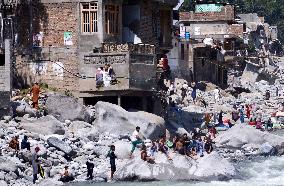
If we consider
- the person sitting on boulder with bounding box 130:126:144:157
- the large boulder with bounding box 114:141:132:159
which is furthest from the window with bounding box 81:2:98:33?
the large boulder with bounding box 114:141:132:159

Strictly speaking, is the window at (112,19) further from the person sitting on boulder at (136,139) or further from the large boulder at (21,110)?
the person sitting on boulder at (136,139)

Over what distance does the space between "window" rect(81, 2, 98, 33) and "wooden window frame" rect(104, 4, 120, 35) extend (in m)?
0.63

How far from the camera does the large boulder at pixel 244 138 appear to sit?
130 feet

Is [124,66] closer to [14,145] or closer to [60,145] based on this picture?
[60,145]

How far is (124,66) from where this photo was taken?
36.9 metres

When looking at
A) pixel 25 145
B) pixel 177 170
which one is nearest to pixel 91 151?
pixel 25 145

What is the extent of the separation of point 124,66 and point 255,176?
9.64 meters

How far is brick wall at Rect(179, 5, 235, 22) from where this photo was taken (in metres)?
74.8

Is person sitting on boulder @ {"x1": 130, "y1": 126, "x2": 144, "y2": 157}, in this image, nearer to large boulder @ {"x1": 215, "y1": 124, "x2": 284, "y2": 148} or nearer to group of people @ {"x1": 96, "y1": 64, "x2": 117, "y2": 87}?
group of people @ {"x1": 96, "y1": 64, "x2": 117, "y2": 87}

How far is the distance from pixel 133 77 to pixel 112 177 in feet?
29.5

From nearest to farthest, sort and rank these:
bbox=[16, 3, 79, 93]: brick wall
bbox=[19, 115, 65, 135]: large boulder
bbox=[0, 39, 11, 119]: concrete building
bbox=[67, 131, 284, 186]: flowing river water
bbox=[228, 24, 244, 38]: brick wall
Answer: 1. bbox=[67, 131, 284, 186]: flowing river water
2. bbox=[19, 115, 65, 135]: large boulder
3. bbox=[0, 39, 11, 119]: concrete building
4. bbox=[16, 3, 79, 93]: brick wall
5. bbox=[228, 24, 244, 38]: brick wall

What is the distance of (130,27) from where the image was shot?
41.8m

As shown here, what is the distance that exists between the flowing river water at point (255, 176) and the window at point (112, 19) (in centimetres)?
1029

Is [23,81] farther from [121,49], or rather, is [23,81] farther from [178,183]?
[178,183]
